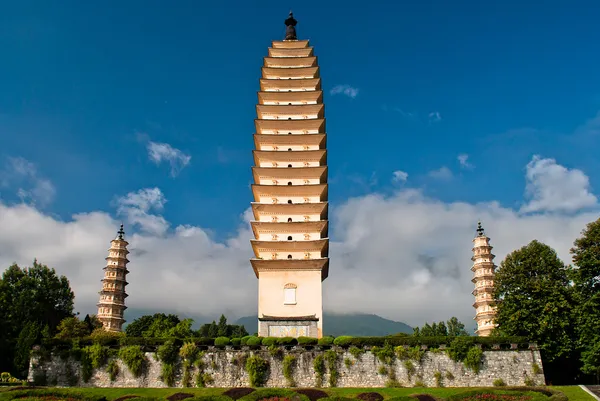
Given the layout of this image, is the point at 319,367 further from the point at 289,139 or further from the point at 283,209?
the point at 289,139

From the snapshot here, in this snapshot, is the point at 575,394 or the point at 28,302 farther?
the point at 28,302

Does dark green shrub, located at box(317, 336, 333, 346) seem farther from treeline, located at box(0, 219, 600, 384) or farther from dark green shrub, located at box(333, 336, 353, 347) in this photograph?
treeline, located at box(0, 219, 600, 384)

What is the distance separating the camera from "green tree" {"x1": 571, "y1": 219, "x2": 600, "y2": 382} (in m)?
24.8

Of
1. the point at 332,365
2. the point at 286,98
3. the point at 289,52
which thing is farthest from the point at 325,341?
the point at 289,52

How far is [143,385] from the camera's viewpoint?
25.4 m

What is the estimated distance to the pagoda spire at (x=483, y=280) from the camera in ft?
153

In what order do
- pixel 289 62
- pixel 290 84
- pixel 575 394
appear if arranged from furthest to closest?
1. pixel 289 62
2. pixel 290 84
3. pixel 575 394

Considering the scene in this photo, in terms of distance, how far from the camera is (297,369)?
25.7 meters

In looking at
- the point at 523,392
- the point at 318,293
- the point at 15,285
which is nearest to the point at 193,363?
the point at 318,293

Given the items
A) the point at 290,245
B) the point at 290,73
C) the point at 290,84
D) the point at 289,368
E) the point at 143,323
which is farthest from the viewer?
the point at 143,323

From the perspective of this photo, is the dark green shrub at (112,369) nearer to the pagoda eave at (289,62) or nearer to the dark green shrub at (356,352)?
the dark green shrub at (356,352)

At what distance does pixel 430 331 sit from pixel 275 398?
45.4 meters

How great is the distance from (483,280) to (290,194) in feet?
76.0

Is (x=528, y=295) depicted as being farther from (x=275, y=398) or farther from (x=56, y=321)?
(x=56, y=321)
